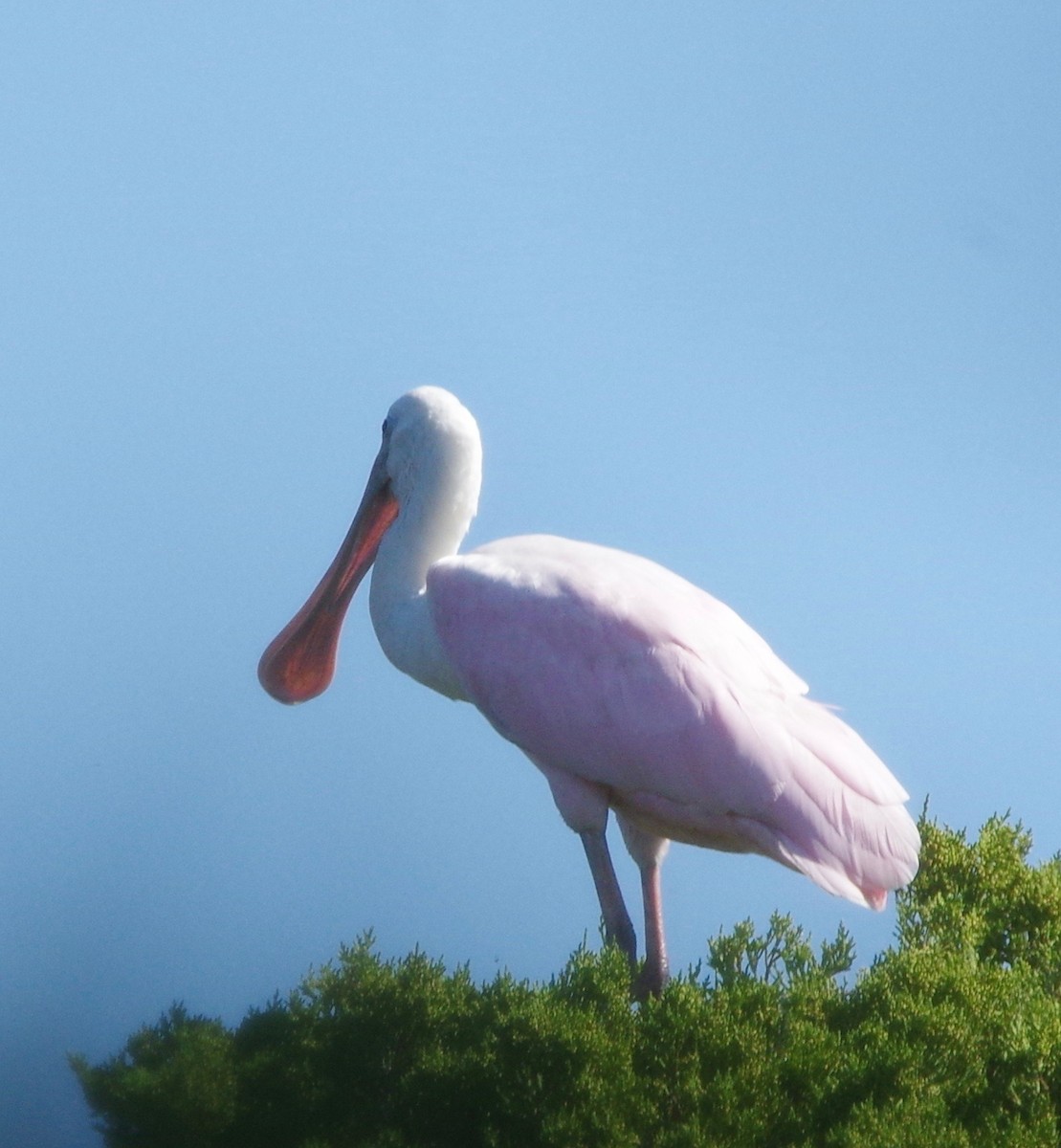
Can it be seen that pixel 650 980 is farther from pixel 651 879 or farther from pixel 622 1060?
pixel 622 1060

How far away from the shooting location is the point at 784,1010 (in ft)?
13.4

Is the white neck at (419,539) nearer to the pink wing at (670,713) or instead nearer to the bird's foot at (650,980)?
the pink wing at (670,713)

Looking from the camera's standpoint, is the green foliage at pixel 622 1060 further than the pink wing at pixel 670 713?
No

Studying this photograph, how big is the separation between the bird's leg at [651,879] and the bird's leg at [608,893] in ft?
0.74

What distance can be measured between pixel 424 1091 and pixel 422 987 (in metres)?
0.43

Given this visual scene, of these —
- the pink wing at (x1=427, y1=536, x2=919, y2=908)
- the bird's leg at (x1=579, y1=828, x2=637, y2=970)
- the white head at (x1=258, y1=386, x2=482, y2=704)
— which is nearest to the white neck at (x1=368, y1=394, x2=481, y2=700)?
the white head at (x1=258, y1=386, x2=482, y2=704)

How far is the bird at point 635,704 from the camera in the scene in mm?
4750

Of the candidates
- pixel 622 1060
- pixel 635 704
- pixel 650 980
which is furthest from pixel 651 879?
pixel 622 1060

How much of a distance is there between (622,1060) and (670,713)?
1278mm

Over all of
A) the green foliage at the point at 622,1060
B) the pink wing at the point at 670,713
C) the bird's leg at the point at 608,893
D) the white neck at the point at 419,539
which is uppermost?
the white neck at the point at 419,539

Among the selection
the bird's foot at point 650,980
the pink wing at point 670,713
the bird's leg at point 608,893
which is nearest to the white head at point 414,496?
the pink wing at point 670,713

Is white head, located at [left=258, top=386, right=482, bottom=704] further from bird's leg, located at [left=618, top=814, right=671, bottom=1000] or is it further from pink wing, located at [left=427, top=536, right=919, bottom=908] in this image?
bird's leg, located at [left=618, top=814, right=671, bottom=1000]

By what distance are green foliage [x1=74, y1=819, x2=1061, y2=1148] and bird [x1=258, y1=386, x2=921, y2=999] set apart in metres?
0.31

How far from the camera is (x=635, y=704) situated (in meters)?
4.96
